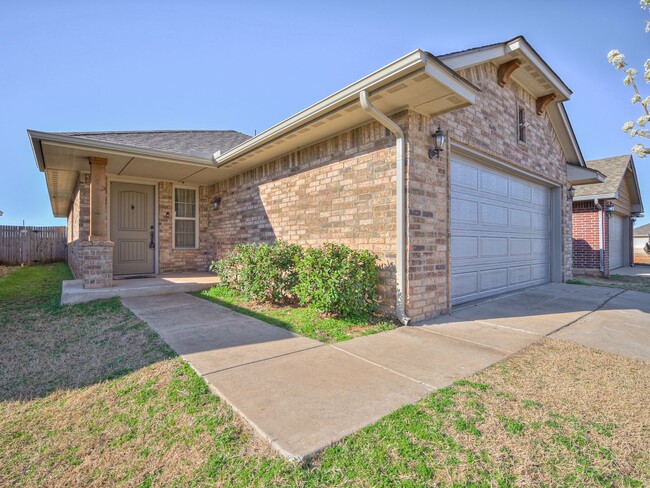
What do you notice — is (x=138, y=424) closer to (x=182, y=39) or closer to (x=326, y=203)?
(x=326, y=203)

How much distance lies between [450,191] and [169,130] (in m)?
8.55

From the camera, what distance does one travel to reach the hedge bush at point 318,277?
14.1ft

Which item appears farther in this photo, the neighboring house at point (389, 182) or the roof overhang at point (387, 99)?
the neighboring house at point (389, 182)

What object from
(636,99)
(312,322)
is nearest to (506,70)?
(636,99)

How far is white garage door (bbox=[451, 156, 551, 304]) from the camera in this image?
5.56m

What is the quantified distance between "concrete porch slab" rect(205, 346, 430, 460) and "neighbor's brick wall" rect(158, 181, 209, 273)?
674 centimetres

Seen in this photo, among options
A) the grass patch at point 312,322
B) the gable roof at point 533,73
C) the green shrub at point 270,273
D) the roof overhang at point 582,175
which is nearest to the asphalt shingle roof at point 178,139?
the green shrub at point 270,273

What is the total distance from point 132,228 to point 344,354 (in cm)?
727

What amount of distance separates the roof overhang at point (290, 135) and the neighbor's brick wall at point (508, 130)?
78 centimetres

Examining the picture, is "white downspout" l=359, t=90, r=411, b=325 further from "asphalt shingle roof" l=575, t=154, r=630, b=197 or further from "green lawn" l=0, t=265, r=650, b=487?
"asphalt shingle roof" l=575, t=154, r=630, b=197

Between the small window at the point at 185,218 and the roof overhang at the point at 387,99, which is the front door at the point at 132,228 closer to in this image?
the small window at the point at 185,218

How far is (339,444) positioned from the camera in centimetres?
179

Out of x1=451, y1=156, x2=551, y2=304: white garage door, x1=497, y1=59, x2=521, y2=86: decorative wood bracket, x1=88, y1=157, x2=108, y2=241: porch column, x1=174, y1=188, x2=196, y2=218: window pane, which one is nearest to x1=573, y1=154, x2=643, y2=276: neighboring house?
x1=451, y1=156, x2=551, y2=304: white garage door

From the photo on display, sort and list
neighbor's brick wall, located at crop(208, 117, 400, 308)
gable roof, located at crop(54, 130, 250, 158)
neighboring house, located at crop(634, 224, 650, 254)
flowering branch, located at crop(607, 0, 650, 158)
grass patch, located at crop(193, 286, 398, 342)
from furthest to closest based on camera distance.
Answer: neighboring house, located at crop(634, 224, 650, 254), gable roof, located at crop(54, 130, 250, 158), neighbor's brick wall, located at crop(208, 117, 400, 308), flowering branch, located at crop(607, 0, 650, 158), grass patch, located at crop(193, 286, 398, 342)
